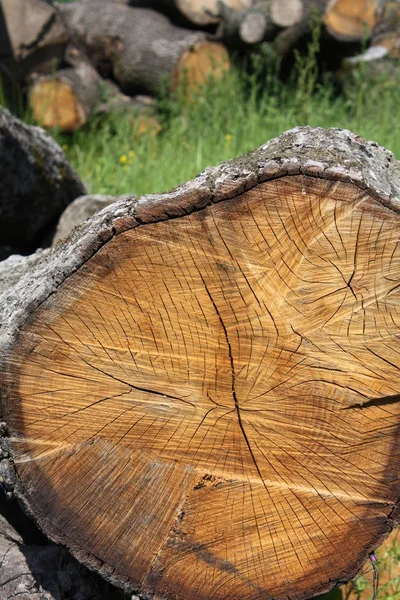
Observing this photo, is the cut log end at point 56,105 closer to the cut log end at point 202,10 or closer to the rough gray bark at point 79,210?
the cut log end at point 202,10

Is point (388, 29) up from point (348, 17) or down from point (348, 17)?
down

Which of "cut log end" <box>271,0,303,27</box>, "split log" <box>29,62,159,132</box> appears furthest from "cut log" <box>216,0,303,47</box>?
"split log" <box>29,62,159,132</box>

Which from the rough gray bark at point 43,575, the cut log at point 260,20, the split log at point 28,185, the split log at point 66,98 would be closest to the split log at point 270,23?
the cut log at point 260,20

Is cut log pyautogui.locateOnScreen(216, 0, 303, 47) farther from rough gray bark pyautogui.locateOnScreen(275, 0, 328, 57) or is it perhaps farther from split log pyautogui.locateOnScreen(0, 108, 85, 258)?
split log pyautogui.locateOnScreen(0, 108, 85, 258)

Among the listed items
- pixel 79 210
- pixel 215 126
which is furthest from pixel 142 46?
pixel 79 210

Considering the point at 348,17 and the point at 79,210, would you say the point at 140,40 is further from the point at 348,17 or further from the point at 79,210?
the point at 79,210

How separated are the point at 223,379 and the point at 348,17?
15.9ft

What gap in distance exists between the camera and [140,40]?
6.05 metres

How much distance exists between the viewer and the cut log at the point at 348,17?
568 centimetres

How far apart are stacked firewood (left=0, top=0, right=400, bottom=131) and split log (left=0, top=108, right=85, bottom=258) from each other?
6.77 feet

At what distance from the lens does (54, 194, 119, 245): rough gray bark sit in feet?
10.4

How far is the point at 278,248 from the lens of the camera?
5.11 ft

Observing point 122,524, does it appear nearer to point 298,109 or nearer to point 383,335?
point 383,335

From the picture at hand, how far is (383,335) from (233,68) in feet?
15.3
